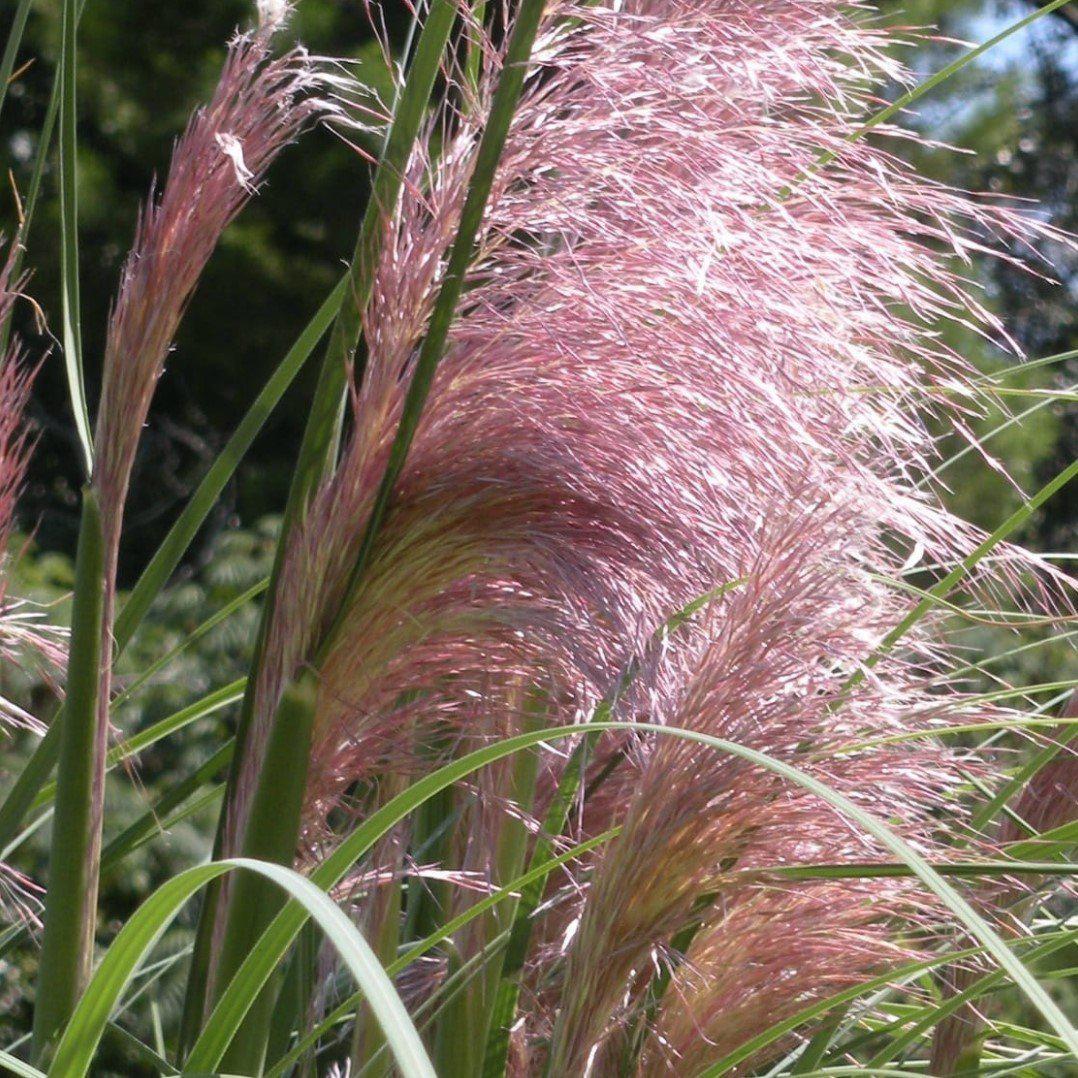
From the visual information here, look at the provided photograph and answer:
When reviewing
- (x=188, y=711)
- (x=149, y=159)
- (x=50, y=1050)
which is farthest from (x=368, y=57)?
(x=50, y=1050)

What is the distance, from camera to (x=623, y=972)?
55 cm

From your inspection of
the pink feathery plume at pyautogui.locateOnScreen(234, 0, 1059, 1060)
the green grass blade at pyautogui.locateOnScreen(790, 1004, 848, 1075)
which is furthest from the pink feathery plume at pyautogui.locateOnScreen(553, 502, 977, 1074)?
the green grass blade at pyautogui.locateOnScreen(790, 1004, 848, 1075)

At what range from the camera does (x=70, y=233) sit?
68 cm

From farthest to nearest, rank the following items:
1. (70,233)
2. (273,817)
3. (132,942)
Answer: (70,233) → (273,817) → (132,942)

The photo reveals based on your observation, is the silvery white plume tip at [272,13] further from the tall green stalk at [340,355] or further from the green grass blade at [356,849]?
the green grass blade at [356,849]

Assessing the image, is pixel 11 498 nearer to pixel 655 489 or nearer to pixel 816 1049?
pixel 655 489

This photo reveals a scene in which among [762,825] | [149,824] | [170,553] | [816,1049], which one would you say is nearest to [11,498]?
[170,553]

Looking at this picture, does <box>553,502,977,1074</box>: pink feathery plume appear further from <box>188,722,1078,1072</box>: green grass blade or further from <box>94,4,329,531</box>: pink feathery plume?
<box>94,4,329,531</box>: pink feathery plume

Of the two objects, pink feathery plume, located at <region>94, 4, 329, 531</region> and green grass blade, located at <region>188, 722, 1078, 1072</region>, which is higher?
pink feathery plume, located at <region>94, 4, 329, 531</region>

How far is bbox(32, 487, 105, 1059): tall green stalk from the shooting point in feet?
2.00

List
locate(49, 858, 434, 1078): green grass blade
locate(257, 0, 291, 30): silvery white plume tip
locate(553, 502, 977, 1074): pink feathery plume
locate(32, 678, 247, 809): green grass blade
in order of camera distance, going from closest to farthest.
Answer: locate(49, 858, 434, 1078): green grass blade, locate(553, 502, 977, 1074): pink feathery plume, locate(257, 0, 291, 30): silvery white plume tip, locate(32, 678, 247, 809): green grass blade

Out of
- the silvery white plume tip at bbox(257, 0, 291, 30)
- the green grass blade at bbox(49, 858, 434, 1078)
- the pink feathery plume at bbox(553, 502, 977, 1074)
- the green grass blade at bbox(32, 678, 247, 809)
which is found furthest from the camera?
the green grass blade at bbox(32, 678, 247, 809)

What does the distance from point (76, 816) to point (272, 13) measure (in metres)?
0.35

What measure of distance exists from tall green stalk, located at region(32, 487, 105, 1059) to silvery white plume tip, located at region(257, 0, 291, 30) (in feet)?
0.70
